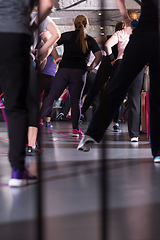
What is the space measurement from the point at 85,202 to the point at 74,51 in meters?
2.35

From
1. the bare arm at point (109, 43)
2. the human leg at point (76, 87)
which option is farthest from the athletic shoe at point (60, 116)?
the bare arm at point (109, 43)

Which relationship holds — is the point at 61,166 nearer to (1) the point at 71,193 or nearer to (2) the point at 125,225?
(1) the point at 71,193

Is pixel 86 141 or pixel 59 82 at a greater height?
pixel 59 82

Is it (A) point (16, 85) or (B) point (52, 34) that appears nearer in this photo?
(A) point (16, 85)

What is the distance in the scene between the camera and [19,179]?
1.36m

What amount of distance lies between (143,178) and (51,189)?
16.7 inches

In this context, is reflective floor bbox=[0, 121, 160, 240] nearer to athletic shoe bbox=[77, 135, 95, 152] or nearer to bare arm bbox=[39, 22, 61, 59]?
athletic shoe bbox=[77, 135, 95, 152]

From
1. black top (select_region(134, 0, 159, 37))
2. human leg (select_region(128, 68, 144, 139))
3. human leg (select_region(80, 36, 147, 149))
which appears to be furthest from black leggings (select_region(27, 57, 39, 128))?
human leg (select_region(128, 68, 144, 139))

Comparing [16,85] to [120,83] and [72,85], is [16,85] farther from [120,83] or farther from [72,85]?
[72,85]

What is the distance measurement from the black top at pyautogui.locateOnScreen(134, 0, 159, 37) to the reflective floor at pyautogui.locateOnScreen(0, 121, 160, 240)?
70cm

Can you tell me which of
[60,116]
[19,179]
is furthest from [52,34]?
[60,116]

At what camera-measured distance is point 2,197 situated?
1.20m

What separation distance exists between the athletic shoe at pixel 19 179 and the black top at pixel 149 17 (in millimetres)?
923

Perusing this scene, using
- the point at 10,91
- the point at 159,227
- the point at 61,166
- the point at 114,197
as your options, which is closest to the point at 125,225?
the point at 159,227
